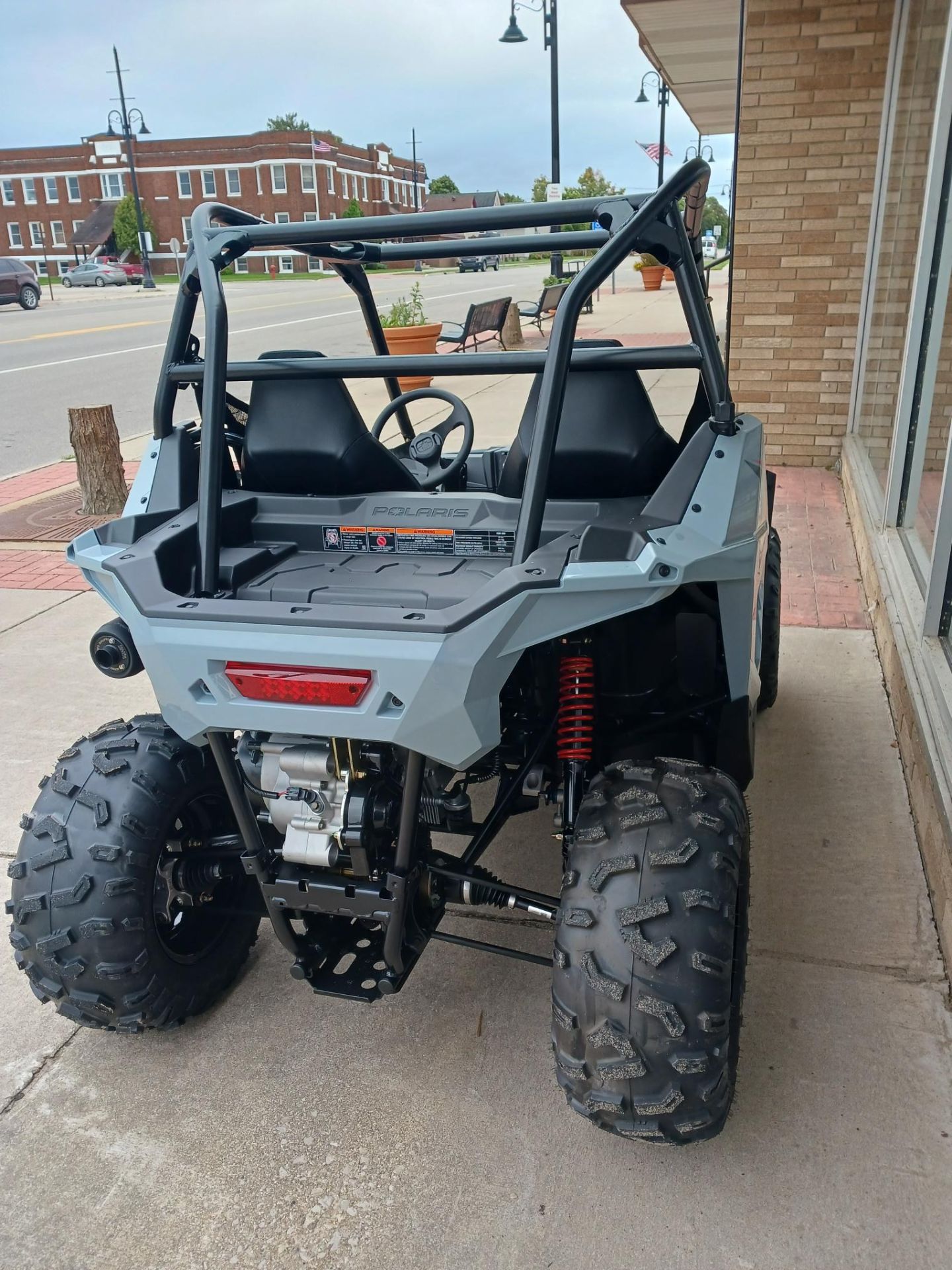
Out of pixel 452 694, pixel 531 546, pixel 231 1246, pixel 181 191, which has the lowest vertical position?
pixel 231 1246

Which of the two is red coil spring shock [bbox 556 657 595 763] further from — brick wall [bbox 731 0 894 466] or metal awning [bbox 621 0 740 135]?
metal awning [bbox 621 0 740 135]

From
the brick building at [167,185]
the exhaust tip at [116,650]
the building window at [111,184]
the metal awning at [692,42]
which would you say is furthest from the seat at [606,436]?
the building window at [111,184]

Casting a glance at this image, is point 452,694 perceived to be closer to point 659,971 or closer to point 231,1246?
point 659,971

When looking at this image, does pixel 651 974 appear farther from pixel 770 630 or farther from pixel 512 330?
pixel 512 330

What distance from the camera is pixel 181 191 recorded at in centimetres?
7394

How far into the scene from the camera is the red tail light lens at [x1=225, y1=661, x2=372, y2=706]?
78.1 inches

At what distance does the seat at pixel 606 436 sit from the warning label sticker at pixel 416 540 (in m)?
0.21

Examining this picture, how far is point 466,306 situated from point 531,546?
74.9ft

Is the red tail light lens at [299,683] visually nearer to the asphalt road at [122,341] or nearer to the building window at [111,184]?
the asphalt road at [122,341]

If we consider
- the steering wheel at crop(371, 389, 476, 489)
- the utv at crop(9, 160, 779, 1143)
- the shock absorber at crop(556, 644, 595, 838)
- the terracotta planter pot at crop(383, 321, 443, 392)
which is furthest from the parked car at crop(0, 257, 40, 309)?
the shock absorber at crop(556, 644, 595, 838)

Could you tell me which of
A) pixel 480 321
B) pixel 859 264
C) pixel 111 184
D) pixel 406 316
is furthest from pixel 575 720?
pixel 111 184

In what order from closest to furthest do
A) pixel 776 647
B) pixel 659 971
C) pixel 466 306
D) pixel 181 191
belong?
pixel 659 971, pixel 776 647, pixel 466 306, pixel 181 191

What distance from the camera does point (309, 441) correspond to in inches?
110

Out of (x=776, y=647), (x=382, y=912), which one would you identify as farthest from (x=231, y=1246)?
(x=776, y=647)
